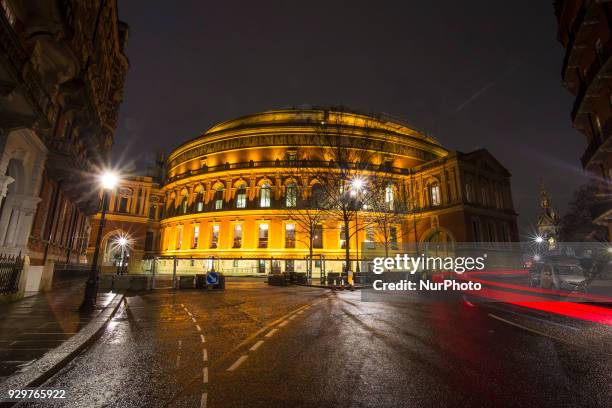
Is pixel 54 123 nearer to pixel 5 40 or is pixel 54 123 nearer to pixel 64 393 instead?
pixel 5 40

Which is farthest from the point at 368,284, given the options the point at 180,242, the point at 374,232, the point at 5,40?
the point at 180,242

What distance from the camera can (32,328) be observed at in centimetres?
773

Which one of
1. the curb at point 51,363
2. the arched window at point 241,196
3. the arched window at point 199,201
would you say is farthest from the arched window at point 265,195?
the curb at point 51,363

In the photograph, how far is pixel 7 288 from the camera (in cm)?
1176

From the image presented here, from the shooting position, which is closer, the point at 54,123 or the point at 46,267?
the point at 46,267

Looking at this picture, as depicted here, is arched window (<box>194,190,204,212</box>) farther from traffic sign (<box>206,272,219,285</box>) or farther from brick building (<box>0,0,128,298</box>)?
traffic sign (<box>206,272,219,285</box>)

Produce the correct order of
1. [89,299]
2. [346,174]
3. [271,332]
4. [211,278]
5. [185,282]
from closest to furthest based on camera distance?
[271,332], [89,299], [211,278], [185,282], [346,174]

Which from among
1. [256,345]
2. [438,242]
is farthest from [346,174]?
[256,345]

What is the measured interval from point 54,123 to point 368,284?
22950mm

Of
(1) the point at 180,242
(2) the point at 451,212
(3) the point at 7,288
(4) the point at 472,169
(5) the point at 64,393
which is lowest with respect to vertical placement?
(5) the point at 64,393

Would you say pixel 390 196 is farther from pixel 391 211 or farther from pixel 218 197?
pixel 218 197

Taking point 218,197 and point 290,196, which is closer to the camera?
point 290,196

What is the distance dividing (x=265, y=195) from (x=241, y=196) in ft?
12.2

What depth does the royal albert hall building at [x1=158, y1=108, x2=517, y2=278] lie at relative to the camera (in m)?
41.2
